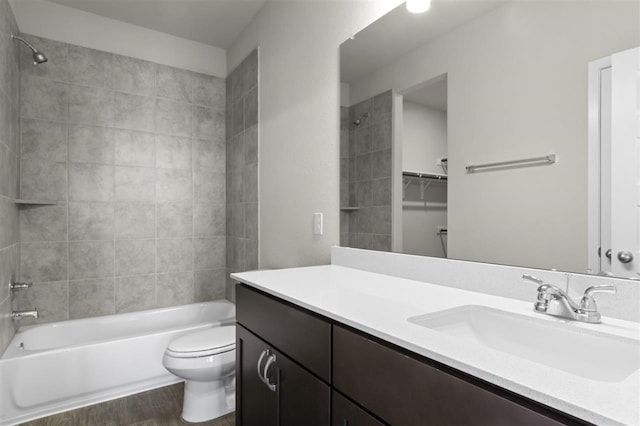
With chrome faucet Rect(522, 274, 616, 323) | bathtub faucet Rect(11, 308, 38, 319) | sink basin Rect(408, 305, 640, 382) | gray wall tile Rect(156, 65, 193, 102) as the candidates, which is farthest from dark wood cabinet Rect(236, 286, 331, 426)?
gray wall tile Rect(156, 65, 193, 102)

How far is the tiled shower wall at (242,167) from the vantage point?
2617 millimetres

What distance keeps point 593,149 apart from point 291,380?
3.35ft

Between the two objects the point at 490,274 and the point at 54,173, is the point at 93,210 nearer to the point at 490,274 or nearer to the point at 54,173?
the point at 54,173

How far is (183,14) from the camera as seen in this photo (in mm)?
2627

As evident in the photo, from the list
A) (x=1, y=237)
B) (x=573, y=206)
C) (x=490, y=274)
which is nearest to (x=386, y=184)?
(x=490, y=274)

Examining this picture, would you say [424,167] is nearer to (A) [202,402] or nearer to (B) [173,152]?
(A) [202,402]

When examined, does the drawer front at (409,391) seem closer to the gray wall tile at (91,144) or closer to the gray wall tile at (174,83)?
the gray wall tile at (91,144)

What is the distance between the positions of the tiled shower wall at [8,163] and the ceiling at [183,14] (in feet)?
1.94

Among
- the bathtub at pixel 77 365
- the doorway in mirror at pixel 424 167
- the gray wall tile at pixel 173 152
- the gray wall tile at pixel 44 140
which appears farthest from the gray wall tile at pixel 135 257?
the doorway in mirror at pixel 424 167

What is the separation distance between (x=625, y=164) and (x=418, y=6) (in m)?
0.95

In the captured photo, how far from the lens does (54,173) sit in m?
2.50

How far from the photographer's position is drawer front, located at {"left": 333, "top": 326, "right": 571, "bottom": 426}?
54cm

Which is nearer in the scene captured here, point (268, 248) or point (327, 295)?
point (327, 295)

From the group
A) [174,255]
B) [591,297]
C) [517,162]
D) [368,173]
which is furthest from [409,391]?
[174,255]
